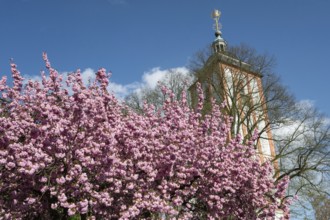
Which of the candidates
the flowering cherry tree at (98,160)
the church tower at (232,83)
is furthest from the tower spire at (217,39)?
the flowering cherry tree at (98,160)

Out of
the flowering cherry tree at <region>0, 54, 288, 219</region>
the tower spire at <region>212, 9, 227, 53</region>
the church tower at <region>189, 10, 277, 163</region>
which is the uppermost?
the tower spire at <region>212, 9, 227, 53</region>

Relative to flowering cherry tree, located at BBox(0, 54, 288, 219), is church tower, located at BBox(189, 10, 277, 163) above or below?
above

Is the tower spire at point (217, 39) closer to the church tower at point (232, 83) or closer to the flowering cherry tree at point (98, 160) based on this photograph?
the church tower at point (232, 83)

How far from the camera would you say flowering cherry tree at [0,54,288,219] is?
888cm

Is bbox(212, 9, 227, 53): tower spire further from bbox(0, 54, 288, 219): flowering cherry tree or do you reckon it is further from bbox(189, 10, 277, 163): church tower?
bbox(0, 54, 288, 219): flowering cherry tree

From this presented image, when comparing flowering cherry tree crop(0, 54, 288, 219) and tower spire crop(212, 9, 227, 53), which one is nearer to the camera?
flowering cherry tree crop(0, 54, 288, 219)

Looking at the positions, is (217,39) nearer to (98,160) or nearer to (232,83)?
(232,83)

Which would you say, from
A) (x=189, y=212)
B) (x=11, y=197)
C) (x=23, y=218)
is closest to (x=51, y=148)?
(x=11, y=197)

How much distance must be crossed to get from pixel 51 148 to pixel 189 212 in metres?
4.99

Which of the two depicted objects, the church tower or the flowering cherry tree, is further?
the church tower

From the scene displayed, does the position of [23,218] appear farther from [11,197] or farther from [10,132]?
[10,132]

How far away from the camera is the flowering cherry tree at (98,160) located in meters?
8.88

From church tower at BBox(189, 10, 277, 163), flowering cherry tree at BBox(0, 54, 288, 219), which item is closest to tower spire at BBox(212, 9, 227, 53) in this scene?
church tower at BBox(189, 10, 277, 163)

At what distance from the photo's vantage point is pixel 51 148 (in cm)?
895
